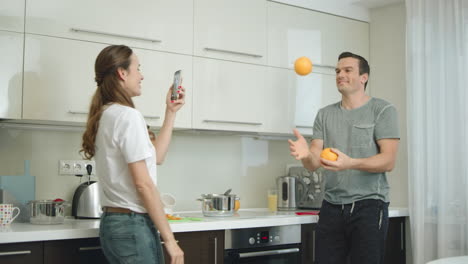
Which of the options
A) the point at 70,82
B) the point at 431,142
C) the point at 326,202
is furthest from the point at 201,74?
the point at 431,142

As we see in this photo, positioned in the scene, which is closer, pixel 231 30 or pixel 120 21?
pixel 120 21

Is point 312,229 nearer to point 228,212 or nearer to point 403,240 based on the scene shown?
point 228,212

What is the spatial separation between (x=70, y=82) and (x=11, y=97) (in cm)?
29

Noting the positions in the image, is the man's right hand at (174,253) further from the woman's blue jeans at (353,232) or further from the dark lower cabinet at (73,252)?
the woman's blue jeans at (353,232)

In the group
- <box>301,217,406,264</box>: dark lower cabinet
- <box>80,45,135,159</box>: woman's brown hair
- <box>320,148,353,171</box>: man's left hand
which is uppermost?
<box>80,45,135,159</box>: woman's brown hair

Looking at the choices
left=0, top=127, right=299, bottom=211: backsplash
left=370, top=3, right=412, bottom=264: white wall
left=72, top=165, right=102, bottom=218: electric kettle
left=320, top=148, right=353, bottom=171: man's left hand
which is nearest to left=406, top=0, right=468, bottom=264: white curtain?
left=370, top=3, right=412, bottom=264: white wall

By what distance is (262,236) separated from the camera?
307 centimetres

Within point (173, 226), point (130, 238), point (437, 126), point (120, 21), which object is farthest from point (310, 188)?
point (130, 238)

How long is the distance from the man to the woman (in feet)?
3.17

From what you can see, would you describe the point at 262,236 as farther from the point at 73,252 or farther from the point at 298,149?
the point at 73,252

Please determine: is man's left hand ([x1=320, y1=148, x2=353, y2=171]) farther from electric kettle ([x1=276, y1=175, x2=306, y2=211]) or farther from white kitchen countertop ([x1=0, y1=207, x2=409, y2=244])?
electric kettle ([x1=276, y1=175, x2=306, y2=211])

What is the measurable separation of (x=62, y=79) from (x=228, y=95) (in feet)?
3.18

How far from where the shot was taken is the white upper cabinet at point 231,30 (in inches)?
128

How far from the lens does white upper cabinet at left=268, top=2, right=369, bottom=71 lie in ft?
11.8
